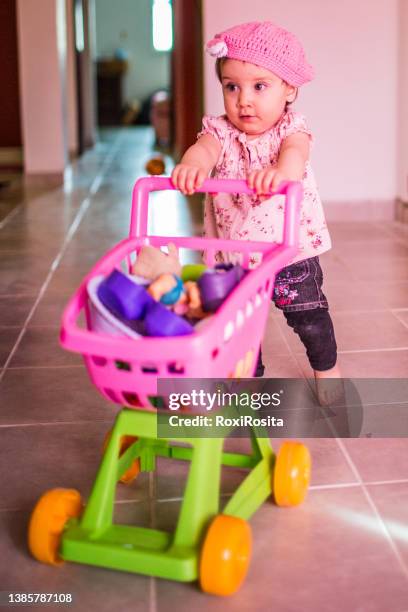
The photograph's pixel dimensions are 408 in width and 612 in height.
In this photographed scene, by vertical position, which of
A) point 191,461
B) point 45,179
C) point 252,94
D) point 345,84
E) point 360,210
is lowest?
point 45,179

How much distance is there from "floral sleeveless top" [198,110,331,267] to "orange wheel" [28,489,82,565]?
0.57 m

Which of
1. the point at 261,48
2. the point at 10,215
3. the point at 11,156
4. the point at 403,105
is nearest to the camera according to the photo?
the point at 261,48

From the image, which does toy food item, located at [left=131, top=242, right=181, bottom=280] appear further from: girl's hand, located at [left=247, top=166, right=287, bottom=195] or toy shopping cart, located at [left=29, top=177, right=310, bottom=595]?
girl's hand, located at [left=247, top=166, right=287, bottom=195]

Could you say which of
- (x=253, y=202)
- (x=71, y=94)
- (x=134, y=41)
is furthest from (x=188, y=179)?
(x=134, y=41)

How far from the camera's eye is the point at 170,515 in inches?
50.2

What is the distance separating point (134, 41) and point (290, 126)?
1141 cm

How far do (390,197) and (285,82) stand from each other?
255cm

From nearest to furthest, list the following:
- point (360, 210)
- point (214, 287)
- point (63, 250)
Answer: point (214, 287), point (63, 250), point (360, 210)

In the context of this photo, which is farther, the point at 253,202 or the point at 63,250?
the point at 63,250

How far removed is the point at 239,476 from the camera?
4.55 ft

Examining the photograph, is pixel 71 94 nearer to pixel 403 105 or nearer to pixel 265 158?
pixel 403 105

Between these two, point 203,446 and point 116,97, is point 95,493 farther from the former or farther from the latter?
point 116,97

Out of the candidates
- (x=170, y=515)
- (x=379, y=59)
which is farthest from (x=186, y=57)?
(x=170, y=515)

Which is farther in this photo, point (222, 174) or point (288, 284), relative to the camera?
point (288, 284)
